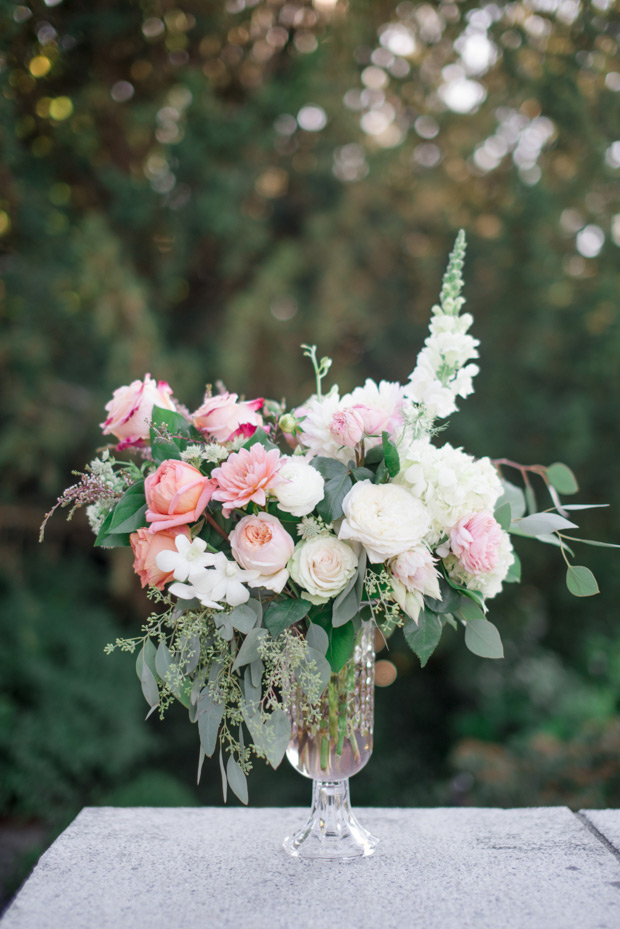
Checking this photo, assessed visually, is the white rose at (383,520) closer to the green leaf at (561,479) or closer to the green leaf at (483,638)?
the green leaf at (483,638)

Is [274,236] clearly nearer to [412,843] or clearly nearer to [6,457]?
[6,457]

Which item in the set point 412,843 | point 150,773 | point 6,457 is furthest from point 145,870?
point 150,773

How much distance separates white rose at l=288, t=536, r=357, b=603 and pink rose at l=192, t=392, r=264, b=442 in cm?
21

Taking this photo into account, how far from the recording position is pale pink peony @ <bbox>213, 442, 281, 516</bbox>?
3.01ft

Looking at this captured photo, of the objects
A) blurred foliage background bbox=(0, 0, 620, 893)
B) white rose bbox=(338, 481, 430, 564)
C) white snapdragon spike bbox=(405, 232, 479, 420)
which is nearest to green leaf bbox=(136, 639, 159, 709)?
white rose bbox=(338, 481, 430, 564)

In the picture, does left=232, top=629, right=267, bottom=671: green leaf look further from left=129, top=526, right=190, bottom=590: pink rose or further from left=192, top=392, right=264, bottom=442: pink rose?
left=192, top=392, right=264, bottom=442: pink rose

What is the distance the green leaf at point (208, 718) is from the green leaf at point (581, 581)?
1.77 ft

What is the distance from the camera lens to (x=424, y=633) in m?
1.00

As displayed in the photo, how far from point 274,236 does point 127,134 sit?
2.91 ft

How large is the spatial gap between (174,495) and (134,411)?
208 mm

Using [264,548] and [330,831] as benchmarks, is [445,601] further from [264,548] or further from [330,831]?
[330,831]

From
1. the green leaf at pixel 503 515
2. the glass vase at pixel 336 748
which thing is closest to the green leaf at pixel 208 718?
the glass vase at pixel 336 748

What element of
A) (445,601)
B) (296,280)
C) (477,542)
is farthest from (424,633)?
(296,280)

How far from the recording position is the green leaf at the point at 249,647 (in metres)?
0.94
